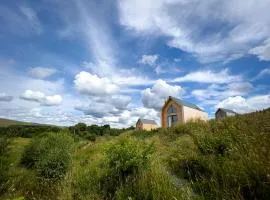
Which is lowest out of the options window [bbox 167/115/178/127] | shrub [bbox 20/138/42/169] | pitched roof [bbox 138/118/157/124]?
shrub [bbox 20/138/42/169]

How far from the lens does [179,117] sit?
32.9m

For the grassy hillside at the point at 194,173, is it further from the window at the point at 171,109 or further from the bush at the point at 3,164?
the window at the point at 171,109

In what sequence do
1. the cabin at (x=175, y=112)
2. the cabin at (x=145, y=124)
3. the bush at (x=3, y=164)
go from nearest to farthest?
the bush at (x=3, y=164)
the cabin at (x=175, y=112)
the cabin at (x=145, y=124)

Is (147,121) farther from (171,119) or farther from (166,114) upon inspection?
(171,119)

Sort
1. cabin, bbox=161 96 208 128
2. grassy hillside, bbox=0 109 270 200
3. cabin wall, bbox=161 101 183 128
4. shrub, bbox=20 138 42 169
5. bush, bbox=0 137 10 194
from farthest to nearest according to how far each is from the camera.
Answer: cabin wall, bbox=161 101 183 128 → cabin, bbox=161 96 208 128 → shrub, bbox=20 138 42 169 → bush, bbox=0 137 10 194 → grassy hillside, bbox=0 109 270 200

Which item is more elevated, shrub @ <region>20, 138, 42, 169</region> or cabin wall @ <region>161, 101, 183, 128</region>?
cabin wall @ <region>161, 101, 183, 128</region>

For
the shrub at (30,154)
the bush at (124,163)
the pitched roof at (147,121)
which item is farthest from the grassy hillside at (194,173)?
the pitched roof at (147,121)

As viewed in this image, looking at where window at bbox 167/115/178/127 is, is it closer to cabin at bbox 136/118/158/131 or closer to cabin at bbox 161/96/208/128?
cabin at bbox 161/96/208/128

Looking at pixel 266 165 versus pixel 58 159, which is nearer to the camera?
pixel 266 165

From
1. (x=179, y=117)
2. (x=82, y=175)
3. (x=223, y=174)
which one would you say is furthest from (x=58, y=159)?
(x=179, y=117)

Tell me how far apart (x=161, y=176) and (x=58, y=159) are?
7.78 m

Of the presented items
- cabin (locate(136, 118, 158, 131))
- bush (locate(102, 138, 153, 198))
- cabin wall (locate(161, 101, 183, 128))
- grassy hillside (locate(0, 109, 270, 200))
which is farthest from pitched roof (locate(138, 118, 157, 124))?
bush (locate(102, 138, 153, 198))

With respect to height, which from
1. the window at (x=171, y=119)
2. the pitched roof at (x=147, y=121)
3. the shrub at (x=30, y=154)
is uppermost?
the pitched roof at (x=147, y=121)

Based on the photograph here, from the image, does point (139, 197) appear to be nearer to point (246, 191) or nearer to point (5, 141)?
point (246, 191)
